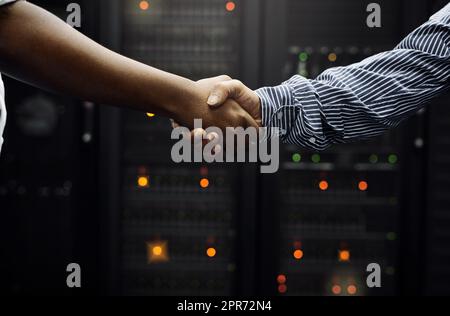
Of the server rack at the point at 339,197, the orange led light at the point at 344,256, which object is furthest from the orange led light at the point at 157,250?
the orange led light at the point at 344,256

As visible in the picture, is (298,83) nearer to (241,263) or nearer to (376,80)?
(376,80)

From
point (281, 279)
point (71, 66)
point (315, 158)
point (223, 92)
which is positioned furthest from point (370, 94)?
point (281, 279)

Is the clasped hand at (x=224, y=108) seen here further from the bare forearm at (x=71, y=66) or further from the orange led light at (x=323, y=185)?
the orange led light at (x=323, y=185)

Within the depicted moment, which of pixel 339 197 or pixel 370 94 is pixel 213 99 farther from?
pixel 339 197

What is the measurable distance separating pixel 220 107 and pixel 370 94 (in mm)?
432

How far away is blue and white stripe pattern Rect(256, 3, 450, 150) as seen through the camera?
4.22 feet

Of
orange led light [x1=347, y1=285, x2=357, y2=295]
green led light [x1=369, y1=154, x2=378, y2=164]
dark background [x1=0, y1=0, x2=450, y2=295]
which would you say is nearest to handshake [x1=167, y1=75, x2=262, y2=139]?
dark background [x1=0, y1=0, x2=450, y2=295]

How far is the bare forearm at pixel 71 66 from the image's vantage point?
0.84 metres

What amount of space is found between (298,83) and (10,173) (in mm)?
1733

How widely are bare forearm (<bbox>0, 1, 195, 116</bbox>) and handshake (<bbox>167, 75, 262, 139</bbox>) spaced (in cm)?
6

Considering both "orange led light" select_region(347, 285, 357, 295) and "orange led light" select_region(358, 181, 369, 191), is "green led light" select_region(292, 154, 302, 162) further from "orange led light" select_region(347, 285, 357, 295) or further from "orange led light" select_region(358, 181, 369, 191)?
"orange led light" select_region(347, 285, 357, 295)

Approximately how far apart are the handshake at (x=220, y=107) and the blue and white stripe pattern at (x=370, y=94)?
0.08 metres

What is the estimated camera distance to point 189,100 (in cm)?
126


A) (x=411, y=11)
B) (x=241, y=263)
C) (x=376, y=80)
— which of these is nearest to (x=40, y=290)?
(x=241, y=263)
